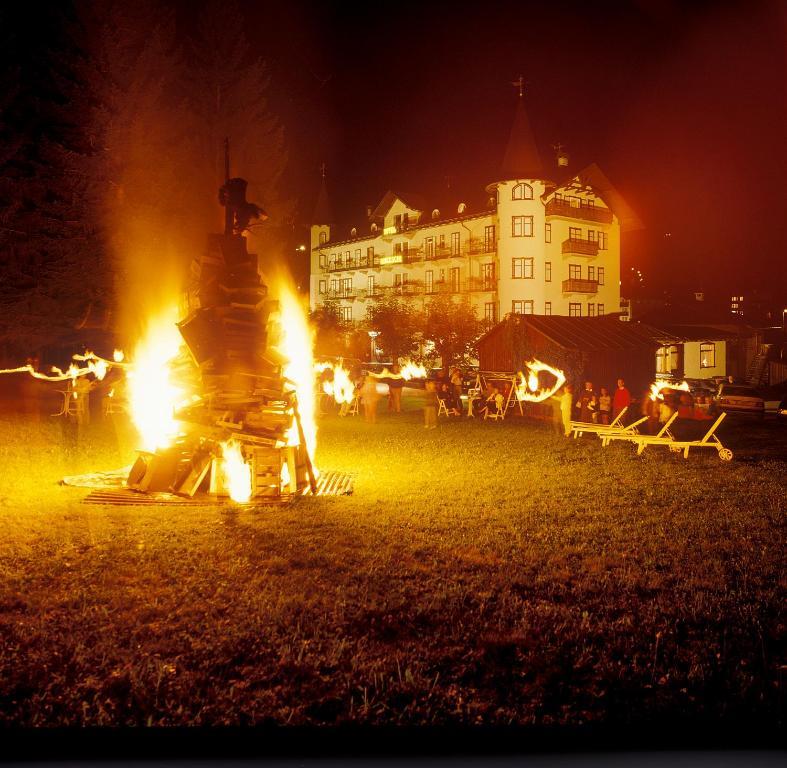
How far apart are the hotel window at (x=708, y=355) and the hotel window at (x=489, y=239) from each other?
57.4 ft

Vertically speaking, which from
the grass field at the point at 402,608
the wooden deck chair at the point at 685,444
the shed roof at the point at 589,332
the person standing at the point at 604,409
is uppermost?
the shed roof at the point at 589,332

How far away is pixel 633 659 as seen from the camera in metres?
5.23

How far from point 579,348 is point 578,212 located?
29.0 m

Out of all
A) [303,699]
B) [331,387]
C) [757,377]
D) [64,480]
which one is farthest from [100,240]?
[757,377]

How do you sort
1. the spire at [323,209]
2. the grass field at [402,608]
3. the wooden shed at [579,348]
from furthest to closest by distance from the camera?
the spire at [323,209]
the wooden shed at [579,348]
the grass field at [402,608]

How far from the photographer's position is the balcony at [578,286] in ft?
169

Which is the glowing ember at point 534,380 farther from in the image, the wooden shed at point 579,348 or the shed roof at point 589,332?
the shed roof at point 589,332

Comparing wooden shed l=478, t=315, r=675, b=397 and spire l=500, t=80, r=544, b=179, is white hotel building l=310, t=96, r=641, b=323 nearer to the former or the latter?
spire l=500, t=80, r=544, b=179

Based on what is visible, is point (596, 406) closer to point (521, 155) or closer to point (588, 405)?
point (588, 405)

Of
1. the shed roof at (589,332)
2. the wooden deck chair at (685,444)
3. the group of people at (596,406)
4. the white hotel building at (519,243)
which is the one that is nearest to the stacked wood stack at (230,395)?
the wooden deck chair at (685,444)

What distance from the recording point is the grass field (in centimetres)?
464

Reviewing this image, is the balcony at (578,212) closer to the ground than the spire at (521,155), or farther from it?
closer to the ground

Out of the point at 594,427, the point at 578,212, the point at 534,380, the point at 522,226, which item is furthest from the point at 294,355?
the point at 578,212

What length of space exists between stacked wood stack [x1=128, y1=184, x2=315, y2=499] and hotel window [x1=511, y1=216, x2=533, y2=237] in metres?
41.2
